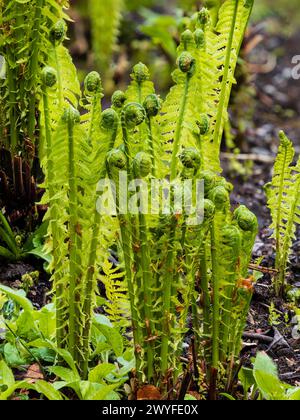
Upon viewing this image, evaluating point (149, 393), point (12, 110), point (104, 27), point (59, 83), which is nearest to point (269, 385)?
point (149, 393)

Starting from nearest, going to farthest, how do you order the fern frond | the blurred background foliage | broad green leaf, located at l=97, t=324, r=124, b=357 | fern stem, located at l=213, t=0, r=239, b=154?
broad green leaf, located at l=97, t=324, r=124, b=357, fern stem, located at l=213, t=0, r=239, b=154, the blurred background foliage, the fern frond

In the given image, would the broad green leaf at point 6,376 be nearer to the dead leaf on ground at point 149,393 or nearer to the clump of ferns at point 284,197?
the dead leaf on ground at point 149,393

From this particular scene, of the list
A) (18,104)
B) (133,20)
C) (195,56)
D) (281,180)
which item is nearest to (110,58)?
(133,20)

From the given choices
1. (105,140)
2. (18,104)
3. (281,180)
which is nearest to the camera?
(105,140)

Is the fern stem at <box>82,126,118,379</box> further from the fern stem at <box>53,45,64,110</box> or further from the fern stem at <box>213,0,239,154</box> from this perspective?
the fern stem at <box>213,0,239,154</box>

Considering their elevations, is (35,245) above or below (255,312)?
above

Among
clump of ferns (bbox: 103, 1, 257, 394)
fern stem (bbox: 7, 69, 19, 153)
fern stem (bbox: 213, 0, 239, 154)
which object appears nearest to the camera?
clump of ferns (bbox: 103, 1, 257, 394)

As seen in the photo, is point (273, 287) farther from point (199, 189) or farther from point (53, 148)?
point (53, 148)

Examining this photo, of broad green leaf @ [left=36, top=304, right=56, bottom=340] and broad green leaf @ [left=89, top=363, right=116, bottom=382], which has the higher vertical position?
broad green leaf @ [left=36, top=304, right=56, bottom=340]

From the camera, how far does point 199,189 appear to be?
1508 mm

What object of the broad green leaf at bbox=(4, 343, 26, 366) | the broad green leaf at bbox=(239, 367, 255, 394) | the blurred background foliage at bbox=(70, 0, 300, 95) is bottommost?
the broad green leaf at bbox=(239, 367, 255, 394)

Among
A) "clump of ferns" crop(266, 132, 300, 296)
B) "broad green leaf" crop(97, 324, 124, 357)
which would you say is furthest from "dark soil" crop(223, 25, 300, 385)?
"broad green leaf" crop(97, 324, 124, 357)

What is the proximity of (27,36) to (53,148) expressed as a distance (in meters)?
0.67

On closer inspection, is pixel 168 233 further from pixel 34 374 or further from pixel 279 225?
pixel 279 225
